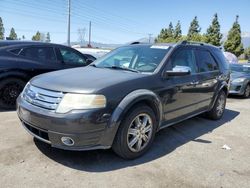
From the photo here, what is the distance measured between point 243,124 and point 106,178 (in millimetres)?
4206

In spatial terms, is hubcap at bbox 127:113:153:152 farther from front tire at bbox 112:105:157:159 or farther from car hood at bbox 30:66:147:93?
car hood at bbox 30:66:147:93

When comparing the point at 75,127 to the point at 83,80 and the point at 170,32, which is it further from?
the point at 170,32

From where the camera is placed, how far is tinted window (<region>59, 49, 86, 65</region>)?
7.36 metres

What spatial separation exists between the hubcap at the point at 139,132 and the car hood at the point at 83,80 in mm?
605

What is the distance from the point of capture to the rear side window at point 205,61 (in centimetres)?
536

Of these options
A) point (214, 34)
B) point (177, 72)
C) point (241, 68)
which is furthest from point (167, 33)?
point (177, 72)

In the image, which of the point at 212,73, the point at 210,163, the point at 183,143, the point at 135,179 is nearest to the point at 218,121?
the point at 212,73

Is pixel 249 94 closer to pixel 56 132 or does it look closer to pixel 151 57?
pixel 151 57

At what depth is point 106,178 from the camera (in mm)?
3311

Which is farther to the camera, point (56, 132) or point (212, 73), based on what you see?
point (212, 73)

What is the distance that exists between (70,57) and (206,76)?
3.85 metres

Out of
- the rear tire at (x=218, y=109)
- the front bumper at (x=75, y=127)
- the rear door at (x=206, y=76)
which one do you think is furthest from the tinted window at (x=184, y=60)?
the front bumper at (x=75, y=127)

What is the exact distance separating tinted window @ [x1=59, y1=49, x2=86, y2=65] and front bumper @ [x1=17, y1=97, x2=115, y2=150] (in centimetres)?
403

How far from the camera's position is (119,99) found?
3.50 meters
